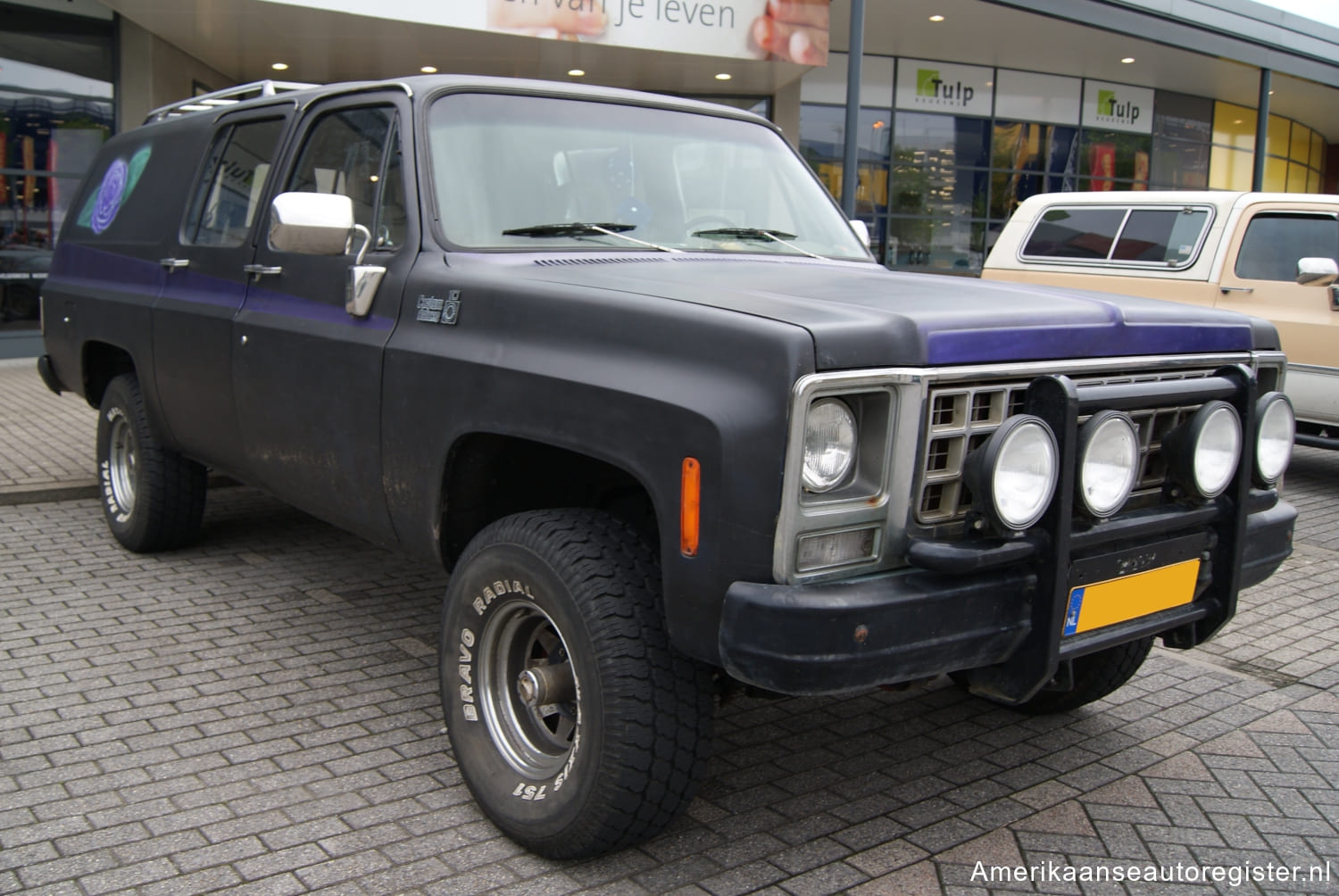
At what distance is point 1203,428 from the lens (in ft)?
9.88

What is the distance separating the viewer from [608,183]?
3824 mm

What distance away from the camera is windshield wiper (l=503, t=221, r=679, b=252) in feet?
11.8

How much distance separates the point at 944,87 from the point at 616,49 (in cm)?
848

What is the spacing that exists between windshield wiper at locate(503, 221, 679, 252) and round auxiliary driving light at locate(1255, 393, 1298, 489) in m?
1.79

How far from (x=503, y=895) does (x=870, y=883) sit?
3.00 feet

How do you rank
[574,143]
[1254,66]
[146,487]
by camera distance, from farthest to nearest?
[1254,66] < [146,487] < [574,143]

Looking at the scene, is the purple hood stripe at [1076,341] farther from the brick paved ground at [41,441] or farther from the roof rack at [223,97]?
the brick paved ground at [41,441]

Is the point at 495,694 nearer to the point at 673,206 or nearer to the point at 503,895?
the point at 503,895

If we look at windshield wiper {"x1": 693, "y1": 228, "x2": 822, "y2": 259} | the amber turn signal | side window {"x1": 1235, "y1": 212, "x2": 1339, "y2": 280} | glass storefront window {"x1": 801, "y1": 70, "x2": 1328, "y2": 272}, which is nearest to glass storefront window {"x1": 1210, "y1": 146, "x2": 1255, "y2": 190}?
glass storefront window {"x1": 801, "y1": 70, "x2": 1328, "y2": 272}

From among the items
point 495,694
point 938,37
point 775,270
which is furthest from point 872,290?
point 938,37

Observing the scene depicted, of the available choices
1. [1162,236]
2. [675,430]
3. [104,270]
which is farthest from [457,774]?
[1162,236]

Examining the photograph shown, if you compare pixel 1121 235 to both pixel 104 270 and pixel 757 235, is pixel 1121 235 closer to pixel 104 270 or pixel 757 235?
pixel 757 235

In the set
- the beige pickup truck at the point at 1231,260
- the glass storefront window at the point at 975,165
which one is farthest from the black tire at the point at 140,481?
the glass storefront window at the point at 975,165

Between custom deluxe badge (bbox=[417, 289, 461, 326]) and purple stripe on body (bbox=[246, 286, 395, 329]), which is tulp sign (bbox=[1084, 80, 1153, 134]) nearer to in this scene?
purple stripe on body (bbox=[246, 286, 395, 329])
